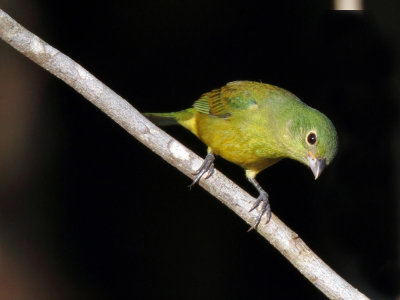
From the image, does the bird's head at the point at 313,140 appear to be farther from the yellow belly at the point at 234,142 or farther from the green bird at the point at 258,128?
the yellow belly at the point at 234,142

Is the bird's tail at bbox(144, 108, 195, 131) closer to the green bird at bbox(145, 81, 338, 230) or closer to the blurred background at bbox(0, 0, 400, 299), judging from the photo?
the green bird at bbox(145, 81, 338, 230)

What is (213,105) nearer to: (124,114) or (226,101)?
(226,101)

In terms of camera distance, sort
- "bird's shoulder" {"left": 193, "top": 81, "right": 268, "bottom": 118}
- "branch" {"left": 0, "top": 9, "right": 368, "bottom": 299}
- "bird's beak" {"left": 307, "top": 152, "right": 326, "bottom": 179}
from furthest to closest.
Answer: "bird's shoulder" {"left": 193, "top": 81, "right": 268, "bottom": 118} < "bird's beak" {"left": 307, "top": 152, "right": 326, "bottom": 179} < "branch" {"left": 0, "top": 9, "right": 368, "bottom": 299}

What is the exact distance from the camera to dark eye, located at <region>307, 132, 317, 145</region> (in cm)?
354

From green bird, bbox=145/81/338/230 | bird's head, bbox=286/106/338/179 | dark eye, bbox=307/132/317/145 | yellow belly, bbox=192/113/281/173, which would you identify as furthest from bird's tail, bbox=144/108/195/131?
dark eye, bbox=307/132/317/145

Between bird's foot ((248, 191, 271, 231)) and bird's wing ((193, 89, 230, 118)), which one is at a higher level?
bird's wing ((193, 89, 230, 118))

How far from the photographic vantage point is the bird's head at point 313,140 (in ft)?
11.5

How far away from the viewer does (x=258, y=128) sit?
151 inches

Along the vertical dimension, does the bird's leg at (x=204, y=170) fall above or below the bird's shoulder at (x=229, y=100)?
below

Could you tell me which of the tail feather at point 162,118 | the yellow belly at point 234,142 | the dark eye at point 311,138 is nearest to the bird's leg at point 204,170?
the yellow belly at point 234,142

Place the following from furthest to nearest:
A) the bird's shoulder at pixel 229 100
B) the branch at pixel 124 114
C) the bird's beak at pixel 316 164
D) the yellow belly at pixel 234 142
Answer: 1. the bird's shoulder at pixel 229 100
2. the yellow belly at pixel 234 142
3. the bird's beak at pixel 316 164
4. the branch at pixel 124 114

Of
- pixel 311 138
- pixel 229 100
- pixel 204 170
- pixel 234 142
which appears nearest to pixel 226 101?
pixel 229 100

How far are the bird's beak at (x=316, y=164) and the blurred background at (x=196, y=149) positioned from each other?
167 cm

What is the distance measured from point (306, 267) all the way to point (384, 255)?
8.17 ft
